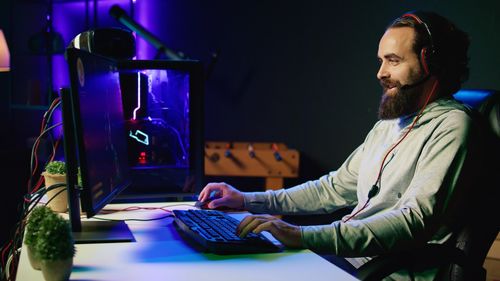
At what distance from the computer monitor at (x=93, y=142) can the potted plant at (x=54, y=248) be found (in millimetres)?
205

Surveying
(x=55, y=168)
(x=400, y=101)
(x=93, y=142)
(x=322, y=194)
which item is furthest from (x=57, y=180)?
(x=400, y=101)

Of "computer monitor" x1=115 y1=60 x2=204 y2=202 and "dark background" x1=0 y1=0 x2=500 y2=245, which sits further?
"dark background" x1=0 y1=0 x2=500 y2=245

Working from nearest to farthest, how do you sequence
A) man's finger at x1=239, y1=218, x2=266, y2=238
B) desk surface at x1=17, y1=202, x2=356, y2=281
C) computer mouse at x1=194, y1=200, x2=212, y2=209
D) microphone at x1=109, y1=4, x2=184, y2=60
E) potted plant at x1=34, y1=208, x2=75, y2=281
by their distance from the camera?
potted plant at x1=34, y1=208, x2=75, y2=281
desk surface at x1=17, y1=202, x2=356, y2=281
man's finger at x1=239, y1=218, x2=266, y2=238
computer mouse at x1=194, y1=200, x2=212, y2=209
microphone at x1=109, y1=4, x2=184, y2=60

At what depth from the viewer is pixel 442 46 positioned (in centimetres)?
181

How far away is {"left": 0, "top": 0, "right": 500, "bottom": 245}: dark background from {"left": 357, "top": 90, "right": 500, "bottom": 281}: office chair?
99.5 inches

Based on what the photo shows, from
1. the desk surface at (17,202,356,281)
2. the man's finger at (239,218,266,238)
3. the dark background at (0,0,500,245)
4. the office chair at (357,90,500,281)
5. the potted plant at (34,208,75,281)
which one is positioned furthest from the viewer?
the dark background at (0,0,500,245)

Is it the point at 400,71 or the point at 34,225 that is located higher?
the point at 400,71

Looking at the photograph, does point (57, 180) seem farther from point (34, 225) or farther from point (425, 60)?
point (425, 60)

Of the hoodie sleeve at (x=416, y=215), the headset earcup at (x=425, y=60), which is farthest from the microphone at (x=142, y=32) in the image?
the hoodie sleeve at (x=416, y=215)

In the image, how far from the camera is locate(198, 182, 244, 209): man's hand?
6.20ft

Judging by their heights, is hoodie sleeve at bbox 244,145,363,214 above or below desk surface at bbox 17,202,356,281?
below

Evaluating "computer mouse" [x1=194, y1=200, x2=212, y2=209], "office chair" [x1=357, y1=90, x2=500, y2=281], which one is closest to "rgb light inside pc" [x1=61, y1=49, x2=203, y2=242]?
"computer mouse" [x1=194, y1=200, x2=212, y2=209]

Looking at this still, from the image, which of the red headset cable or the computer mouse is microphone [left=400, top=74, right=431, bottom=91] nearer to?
the red headset cable

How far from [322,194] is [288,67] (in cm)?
222
